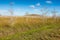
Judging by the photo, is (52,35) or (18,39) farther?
(52,35)

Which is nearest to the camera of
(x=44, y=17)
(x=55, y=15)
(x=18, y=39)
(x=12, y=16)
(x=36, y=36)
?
(x=18, y=39)

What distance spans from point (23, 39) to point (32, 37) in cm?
77

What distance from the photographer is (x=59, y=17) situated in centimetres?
4447

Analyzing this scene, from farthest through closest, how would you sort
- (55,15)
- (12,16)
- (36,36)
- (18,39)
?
(55,15), (12,16), (36,36), (18,39)

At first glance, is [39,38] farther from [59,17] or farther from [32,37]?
[59,17]

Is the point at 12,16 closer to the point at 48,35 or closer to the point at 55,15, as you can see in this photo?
the point at 55,15

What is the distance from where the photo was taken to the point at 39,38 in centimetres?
1195

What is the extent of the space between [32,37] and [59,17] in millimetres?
33074

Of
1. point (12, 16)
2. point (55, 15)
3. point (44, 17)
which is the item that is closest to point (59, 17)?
point (55, 15)

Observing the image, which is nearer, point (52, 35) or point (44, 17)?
point (52, 35)

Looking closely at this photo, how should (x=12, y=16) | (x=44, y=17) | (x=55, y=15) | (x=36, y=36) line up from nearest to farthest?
1. (x=36, y=36)
2. (x=12, y=16)
3. (x=44, y=17)
4. (x=55, y=15)

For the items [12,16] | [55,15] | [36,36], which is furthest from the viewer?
[55,15]

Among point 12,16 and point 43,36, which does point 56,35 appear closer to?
point 43,36

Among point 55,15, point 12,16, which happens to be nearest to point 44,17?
point 55,15
